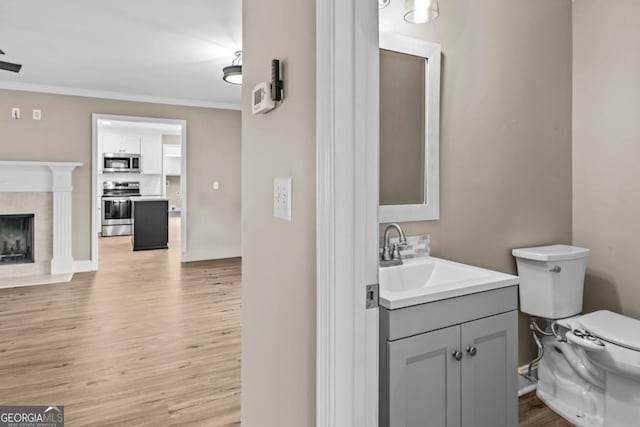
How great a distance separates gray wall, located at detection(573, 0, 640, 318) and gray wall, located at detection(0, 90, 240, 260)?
4851mm

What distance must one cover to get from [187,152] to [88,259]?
200 cm

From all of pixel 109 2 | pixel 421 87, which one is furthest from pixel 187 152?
pixel 421 87

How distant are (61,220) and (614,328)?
18.9 feet

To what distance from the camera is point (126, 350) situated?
280 centimetres

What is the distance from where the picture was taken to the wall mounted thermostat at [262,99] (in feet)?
4.02

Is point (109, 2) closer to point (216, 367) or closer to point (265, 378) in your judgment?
point (216, 367)

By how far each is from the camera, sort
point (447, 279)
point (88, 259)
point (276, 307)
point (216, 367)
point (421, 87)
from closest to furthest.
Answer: point (276, 307), point (447, 279), point (421, 87), point (216, 367), point (88, 259)

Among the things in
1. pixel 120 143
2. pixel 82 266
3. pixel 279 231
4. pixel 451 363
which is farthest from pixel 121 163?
pixel 451 363

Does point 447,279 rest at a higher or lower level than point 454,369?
higher

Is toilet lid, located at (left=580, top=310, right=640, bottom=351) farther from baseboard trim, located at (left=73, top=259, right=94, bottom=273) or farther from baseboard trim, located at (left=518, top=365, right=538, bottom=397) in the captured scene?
baseboard trim, located at (left=73, top=259, right=94, bottom=273)

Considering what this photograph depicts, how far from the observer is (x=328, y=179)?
35.9 inches

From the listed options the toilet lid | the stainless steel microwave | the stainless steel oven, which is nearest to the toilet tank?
the toilet lid

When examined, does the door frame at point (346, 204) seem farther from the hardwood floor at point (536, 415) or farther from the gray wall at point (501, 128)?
the hardwood floor at point (536, 415)

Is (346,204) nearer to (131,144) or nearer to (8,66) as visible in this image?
(8,66)
